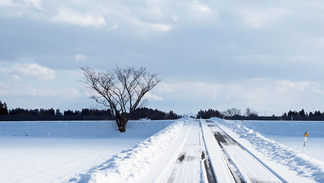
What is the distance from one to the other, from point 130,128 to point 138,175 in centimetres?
3539

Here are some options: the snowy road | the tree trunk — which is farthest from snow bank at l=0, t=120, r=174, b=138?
the snowy road

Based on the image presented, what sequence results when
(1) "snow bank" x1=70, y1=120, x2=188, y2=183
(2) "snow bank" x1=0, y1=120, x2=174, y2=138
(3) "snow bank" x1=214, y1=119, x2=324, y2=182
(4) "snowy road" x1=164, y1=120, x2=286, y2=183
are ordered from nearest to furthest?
(1) "snow bank" x1=70, y1=120, x2=188, y2=183, (4) "snowy road" x1=164, y1=120, x2=286, y2=183, (3) "snow bank" x1=214, y1=119, x2=324, y2=182, (2) "snow bank" x1=0, y1=120, x2=174, y2=138

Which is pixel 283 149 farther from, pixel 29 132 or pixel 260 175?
pixel 29 132

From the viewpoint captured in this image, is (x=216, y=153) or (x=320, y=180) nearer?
(x=320, y=180)

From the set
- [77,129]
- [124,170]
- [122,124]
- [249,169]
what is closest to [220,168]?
[249,169]

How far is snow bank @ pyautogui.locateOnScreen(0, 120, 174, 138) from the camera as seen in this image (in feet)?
137

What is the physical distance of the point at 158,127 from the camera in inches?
1731

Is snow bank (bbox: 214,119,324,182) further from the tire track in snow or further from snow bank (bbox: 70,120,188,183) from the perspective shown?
snow bank (bbox: 70,120,188,183)

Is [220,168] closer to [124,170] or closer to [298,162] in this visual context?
[124,170]

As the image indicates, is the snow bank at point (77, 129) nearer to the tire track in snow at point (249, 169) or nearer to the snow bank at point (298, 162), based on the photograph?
the snow bank at point (298, 162)

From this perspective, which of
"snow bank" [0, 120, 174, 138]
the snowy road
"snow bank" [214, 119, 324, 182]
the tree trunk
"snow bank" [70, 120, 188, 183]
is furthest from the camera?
"snow bank" [0, 120, 174, 138]

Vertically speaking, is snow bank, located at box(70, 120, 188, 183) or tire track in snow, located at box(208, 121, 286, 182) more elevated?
snow bank, located at box(70, 120, 188, 183)

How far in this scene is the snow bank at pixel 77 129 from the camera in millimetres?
41716

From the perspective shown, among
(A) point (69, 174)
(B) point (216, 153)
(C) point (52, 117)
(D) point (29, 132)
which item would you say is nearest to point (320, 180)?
(B) point (216, 153)
